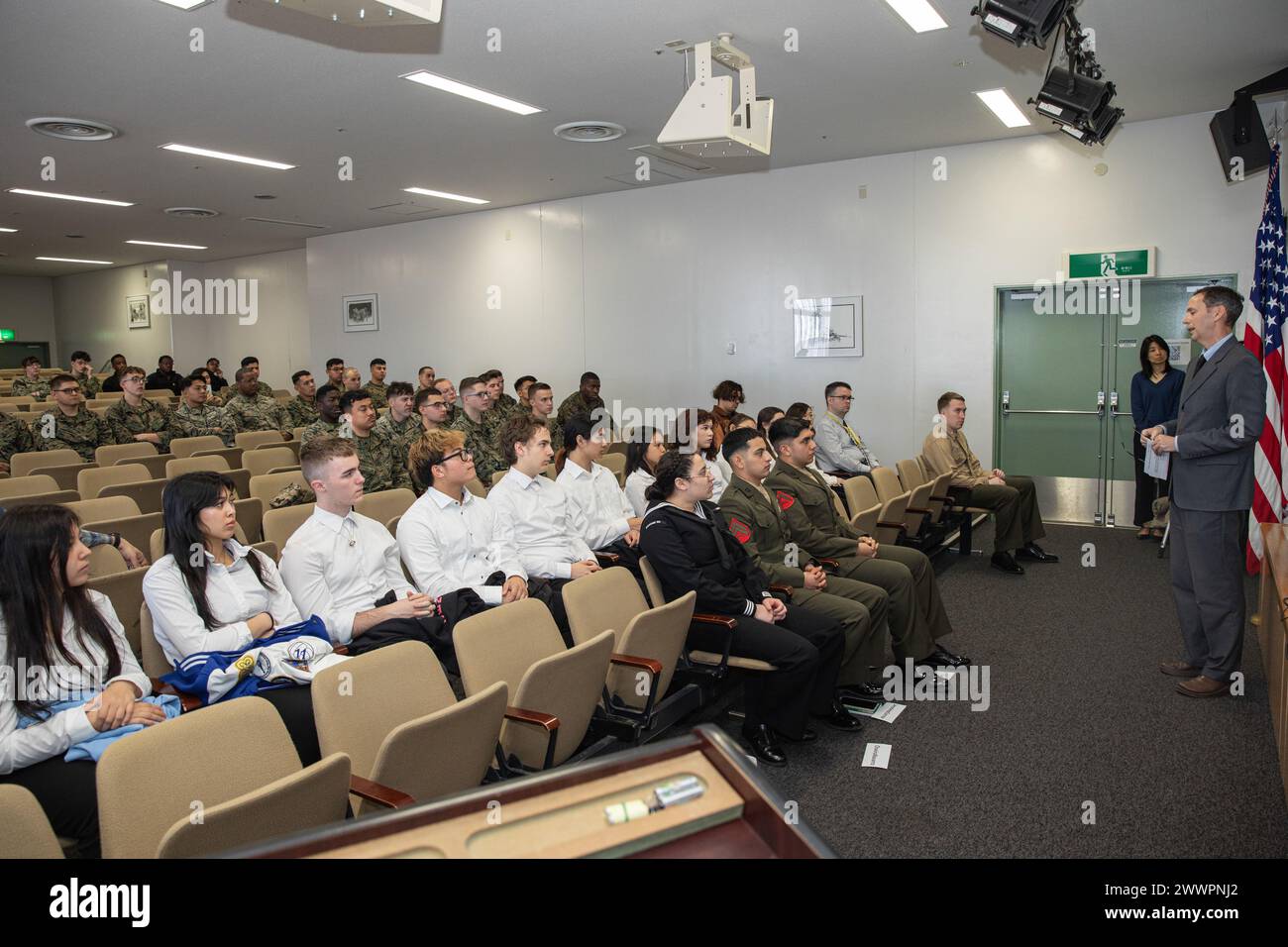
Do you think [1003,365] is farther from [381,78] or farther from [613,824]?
[613,824]

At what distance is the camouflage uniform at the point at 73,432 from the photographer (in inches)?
310

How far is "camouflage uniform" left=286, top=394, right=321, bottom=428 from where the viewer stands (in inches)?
391

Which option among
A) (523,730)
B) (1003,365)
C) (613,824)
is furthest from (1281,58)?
(613,824)

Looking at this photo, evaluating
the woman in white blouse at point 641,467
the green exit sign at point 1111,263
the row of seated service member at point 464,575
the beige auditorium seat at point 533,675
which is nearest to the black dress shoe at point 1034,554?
the row of seated service member at point 464,575

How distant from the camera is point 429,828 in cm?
127

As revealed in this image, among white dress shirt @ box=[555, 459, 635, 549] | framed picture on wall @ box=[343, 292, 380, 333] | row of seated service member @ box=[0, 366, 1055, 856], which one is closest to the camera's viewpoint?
row of seated service member @ box=[0, 366, 1055, 856]

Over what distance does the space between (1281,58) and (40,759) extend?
8.54 metres

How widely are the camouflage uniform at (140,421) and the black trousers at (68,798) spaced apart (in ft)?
22.7

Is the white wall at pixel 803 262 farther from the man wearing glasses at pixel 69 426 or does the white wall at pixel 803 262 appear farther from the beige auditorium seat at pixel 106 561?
the beige auditorium seat at pixel 106 561

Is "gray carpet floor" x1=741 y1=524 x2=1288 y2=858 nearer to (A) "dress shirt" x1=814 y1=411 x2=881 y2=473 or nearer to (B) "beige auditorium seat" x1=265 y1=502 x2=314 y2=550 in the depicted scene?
(B) "beige auditorium seat" x1=265 y1=502 x2=314 y2=550

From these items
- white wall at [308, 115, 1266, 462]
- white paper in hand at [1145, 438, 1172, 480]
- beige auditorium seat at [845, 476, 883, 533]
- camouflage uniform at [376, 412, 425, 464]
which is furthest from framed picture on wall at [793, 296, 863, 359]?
white paper in hand at [1145, 438, 1172, 480]

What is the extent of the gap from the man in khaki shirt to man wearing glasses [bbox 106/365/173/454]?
7.44m
